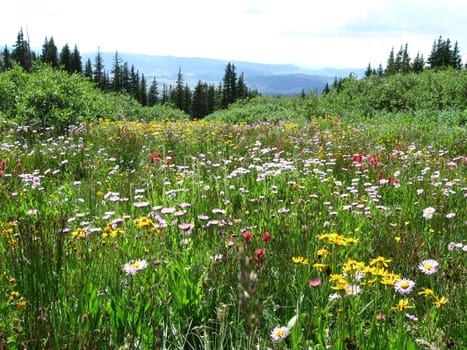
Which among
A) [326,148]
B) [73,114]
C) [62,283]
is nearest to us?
[62,283]

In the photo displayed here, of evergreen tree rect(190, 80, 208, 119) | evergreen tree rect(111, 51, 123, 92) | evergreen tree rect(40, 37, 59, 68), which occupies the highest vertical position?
evergreen tree rect(40, 37, 59, 68)

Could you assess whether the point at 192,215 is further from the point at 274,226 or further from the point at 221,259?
the point at 221,259

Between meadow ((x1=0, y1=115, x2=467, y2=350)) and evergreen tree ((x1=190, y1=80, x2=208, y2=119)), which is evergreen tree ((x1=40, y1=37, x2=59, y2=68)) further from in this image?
meadow ((x1=0, y1=115, x2=467, y2=350))

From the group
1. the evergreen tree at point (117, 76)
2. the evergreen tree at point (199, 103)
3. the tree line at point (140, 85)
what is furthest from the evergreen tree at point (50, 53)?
the evergreen tree at point (199, 103)

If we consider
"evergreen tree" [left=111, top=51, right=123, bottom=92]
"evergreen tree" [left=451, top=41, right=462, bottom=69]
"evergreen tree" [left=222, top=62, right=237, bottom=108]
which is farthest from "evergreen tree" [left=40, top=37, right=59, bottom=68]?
"evergreen tree" [left=451, top=41, right=462, bottom=69]

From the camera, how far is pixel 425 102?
1884 cm

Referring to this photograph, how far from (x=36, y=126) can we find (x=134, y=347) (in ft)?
34.0

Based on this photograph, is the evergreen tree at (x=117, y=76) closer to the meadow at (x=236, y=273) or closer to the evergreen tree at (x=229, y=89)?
the evergreen tree at (x=229, y=89)

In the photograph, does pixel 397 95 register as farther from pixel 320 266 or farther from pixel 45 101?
pixel 320 266

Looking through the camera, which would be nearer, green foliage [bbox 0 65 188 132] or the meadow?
the meadow

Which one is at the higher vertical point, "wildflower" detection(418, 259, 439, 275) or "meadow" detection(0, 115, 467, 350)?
"wildflower" detection(418, 259, 439, 275)

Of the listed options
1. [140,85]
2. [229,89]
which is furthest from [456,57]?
[140,85]

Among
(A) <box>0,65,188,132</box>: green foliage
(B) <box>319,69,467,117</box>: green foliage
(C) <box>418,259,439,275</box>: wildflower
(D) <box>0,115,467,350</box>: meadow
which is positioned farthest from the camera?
(B) <box>319,69,467,117</box>: green foliage

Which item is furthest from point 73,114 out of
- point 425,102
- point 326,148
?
point 425,102
